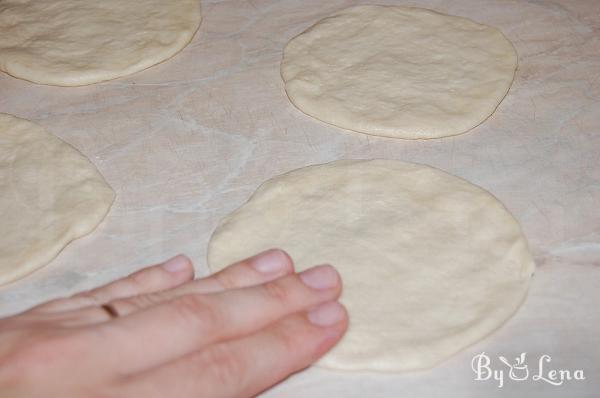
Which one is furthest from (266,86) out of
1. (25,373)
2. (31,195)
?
(25,373)

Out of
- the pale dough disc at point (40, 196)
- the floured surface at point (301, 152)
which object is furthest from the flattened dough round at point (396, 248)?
the pale dough disc at point (40, 196)

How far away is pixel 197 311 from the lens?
142 centimetres

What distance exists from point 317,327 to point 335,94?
3.36ft

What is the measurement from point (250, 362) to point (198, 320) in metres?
0.13

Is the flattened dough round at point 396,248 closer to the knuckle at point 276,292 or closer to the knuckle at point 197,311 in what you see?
the knuckle at point 276,292

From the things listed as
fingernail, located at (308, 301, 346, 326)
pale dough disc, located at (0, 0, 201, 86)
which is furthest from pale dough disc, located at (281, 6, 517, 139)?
fingernail, located at (308, 301, 346, 326)

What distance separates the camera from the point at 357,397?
1.62 m

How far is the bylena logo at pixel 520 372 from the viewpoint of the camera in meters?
1.64

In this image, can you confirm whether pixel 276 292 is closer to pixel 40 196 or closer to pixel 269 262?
pixel 269 262

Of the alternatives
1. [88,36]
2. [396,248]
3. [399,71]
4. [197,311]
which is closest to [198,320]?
[197,311]

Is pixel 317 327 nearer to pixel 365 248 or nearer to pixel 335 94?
pixel 365 248

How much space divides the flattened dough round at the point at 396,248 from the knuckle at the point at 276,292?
0.22 meters

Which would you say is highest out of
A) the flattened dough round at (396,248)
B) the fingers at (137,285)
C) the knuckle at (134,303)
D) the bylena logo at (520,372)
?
the knuckle at (134,303)

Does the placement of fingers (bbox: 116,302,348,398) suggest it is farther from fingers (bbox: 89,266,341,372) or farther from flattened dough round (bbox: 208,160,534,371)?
flattened dough round (bbox: 208,160,534,371)
